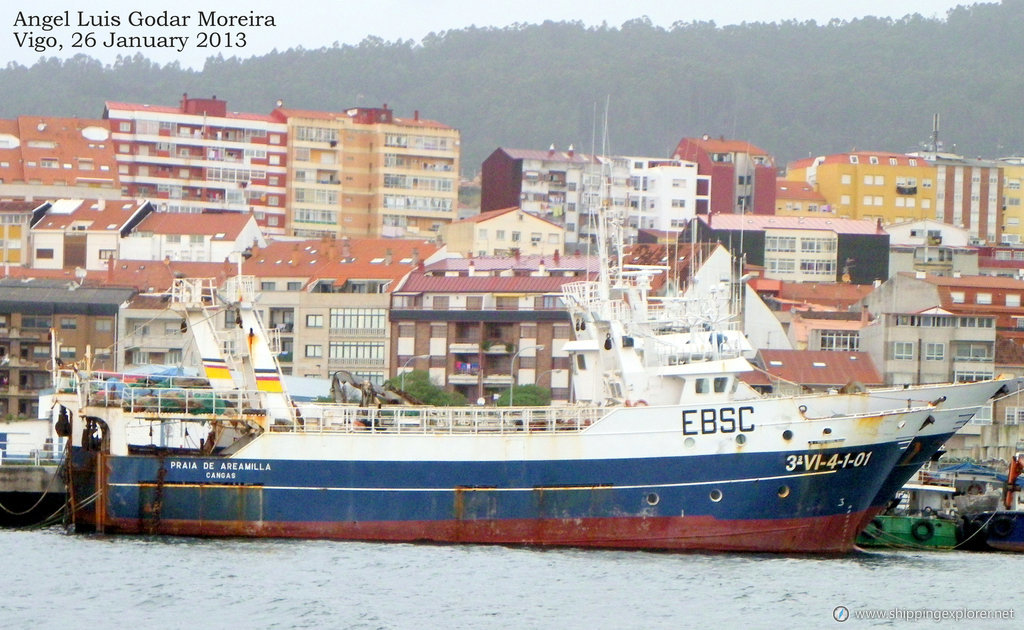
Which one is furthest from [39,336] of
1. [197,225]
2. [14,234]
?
[14,234]

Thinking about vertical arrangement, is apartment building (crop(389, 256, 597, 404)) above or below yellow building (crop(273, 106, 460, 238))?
below

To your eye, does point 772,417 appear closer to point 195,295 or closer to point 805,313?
point 195,295

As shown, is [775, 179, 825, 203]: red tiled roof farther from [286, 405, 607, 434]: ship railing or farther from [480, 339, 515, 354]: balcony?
[286, 405, 607, 434]: ship railing

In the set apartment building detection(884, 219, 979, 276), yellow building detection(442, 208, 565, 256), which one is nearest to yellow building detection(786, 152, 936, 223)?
apartment building detection(884, 219, 979, 276)

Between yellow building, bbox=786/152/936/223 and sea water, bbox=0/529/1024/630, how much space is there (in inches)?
3856

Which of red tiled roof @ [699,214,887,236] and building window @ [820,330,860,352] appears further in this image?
red tiled roof @ [699,214,887,236]

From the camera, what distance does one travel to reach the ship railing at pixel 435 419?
4675 cm

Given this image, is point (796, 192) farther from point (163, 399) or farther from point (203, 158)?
point (163, 399)

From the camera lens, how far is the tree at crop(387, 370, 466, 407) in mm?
78375

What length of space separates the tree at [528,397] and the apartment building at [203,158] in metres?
53.0

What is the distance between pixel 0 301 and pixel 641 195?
58.6m

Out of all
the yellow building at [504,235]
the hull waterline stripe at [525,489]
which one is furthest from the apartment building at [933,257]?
the hull waterline stripe at [525,489]

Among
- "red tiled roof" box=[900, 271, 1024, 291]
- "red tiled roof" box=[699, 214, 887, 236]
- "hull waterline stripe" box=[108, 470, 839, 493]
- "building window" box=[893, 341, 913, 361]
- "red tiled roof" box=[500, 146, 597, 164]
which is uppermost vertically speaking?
"red tiled roof" box=[500, 146, 597, 164]

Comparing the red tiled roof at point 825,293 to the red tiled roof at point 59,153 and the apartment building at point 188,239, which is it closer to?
the apartment building at point 188,239
